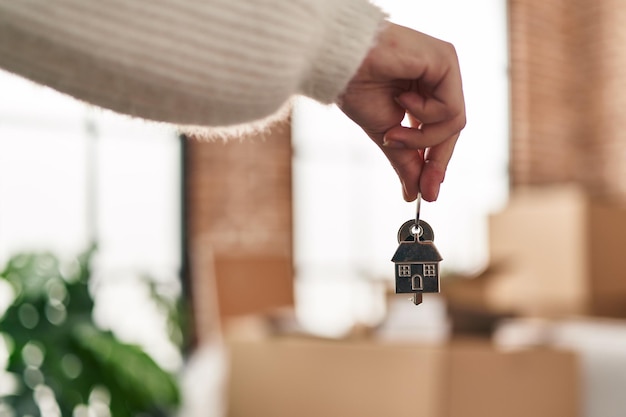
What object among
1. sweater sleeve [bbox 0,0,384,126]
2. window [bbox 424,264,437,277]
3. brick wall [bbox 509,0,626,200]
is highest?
brick wall [bbox 509,0,626,200]

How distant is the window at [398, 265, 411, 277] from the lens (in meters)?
0.62

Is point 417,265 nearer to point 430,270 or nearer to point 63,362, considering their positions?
A: point 430,270

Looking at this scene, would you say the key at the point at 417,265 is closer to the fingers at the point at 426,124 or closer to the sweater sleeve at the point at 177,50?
the fingers at the point at 426,124

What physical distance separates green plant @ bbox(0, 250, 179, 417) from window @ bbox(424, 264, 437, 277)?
1.81m

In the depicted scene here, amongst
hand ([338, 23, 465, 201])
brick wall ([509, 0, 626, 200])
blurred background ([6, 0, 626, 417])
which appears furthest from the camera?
brick wall ([509, 0, 626, 200])

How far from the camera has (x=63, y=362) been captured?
2312 mm

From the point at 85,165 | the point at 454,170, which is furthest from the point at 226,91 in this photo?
the point at 454,170

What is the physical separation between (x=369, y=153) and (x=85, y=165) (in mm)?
1888

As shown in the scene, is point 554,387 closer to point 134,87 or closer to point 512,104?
point 134,87

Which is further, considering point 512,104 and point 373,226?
point 512,104

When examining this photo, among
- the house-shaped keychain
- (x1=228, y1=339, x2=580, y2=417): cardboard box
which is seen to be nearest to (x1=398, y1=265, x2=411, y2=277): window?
the house-shaped keychain

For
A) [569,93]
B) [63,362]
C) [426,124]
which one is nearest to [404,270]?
[426,124]

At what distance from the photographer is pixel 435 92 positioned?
0.61 m

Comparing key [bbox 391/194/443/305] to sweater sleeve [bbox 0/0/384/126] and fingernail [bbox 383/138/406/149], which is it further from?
sweater sleeve [bbox 0/0/384/126]
